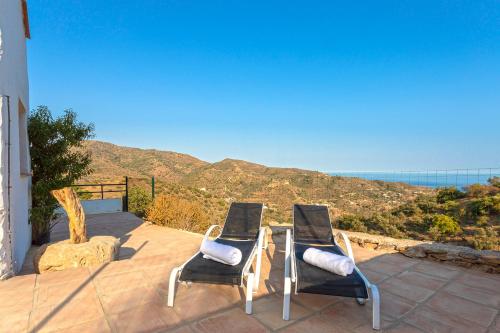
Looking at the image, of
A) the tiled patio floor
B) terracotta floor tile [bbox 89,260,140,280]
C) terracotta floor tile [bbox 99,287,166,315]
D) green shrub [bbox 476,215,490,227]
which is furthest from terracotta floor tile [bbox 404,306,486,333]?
green shrub [bbox 476,215,490,227]

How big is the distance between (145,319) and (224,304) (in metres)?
0.76

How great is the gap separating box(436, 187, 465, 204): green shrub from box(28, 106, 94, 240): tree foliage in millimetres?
16857

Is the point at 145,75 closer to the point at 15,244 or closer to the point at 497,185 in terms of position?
the point at 15,244

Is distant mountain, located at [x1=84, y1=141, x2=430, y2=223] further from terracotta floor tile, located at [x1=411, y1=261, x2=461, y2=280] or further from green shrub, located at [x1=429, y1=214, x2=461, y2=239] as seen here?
terracotta floor tile, located at [x1=411, y1=261, x2=461, y2=280]

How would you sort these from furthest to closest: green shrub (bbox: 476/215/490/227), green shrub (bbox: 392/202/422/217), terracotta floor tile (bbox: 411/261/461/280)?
green shrub (bbox: 392/202/422/217) < green shrub (bbox: 476/215/490/227) < terracotta floor tile (bbox: 411/261/461/280)

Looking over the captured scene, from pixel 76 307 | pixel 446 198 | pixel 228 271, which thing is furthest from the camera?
pixel 446 198

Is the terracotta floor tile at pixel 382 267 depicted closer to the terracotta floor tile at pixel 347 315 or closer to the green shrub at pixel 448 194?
the terracotta floor tile at pixel 347 315

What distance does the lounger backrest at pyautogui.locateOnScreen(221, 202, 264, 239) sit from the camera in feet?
14.2

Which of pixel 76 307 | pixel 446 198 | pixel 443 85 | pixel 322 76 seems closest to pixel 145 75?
pixel 322 76

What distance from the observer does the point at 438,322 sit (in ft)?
8.03

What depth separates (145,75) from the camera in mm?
13539

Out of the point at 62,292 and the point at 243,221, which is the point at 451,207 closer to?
the point at 243,221

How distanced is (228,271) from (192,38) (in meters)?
12.1

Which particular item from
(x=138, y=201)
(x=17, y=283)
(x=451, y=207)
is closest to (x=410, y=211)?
(x=451, y=207)
